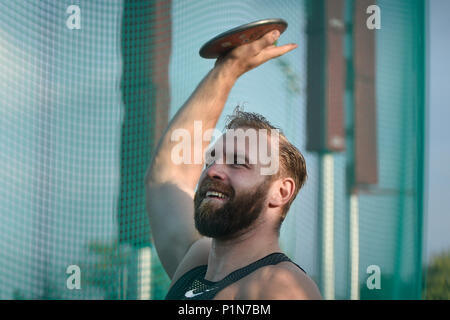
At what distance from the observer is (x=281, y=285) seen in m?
1.55

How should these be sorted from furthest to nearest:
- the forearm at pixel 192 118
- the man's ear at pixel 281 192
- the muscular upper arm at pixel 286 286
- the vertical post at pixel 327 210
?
the vertical post at pixel 327 210 → the forearm at pixel 192 118 → the man's ear at pixel 281 192 → the muscular upper arm at pixel 286 286

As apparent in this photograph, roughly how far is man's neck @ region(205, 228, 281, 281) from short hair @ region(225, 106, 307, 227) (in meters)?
0.10

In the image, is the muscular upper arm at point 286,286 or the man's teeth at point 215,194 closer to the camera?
the muscular upper arm at point 286,286

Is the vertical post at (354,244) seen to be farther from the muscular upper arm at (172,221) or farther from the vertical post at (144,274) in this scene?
the muscular upper arm at (172,221)

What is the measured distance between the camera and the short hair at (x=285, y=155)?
196 cm

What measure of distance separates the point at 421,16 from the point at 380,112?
798 millimetres

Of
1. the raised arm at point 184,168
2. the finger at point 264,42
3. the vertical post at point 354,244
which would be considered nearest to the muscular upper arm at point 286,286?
the raised arm at point 184,168

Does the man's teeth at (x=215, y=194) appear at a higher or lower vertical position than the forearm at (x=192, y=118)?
lower

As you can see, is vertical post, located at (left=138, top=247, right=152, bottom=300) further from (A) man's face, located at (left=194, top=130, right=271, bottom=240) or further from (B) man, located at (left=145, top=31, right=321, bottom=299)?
(A) man's face, located at (left=194, top=130, right=271, bottom=240)

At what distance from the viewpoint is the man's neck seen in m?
1.87

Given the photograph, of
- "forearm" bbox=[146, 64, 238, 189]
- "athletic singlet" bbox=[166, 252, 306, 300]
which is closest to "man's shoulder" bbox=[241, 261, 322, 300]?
"athletic singlet" bbox=[166, 252, 306, 300]

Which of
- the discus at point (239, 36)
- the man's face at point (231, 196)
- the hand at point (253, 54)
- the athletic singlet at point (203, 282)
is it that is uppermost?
the discus at point (239, 36)
